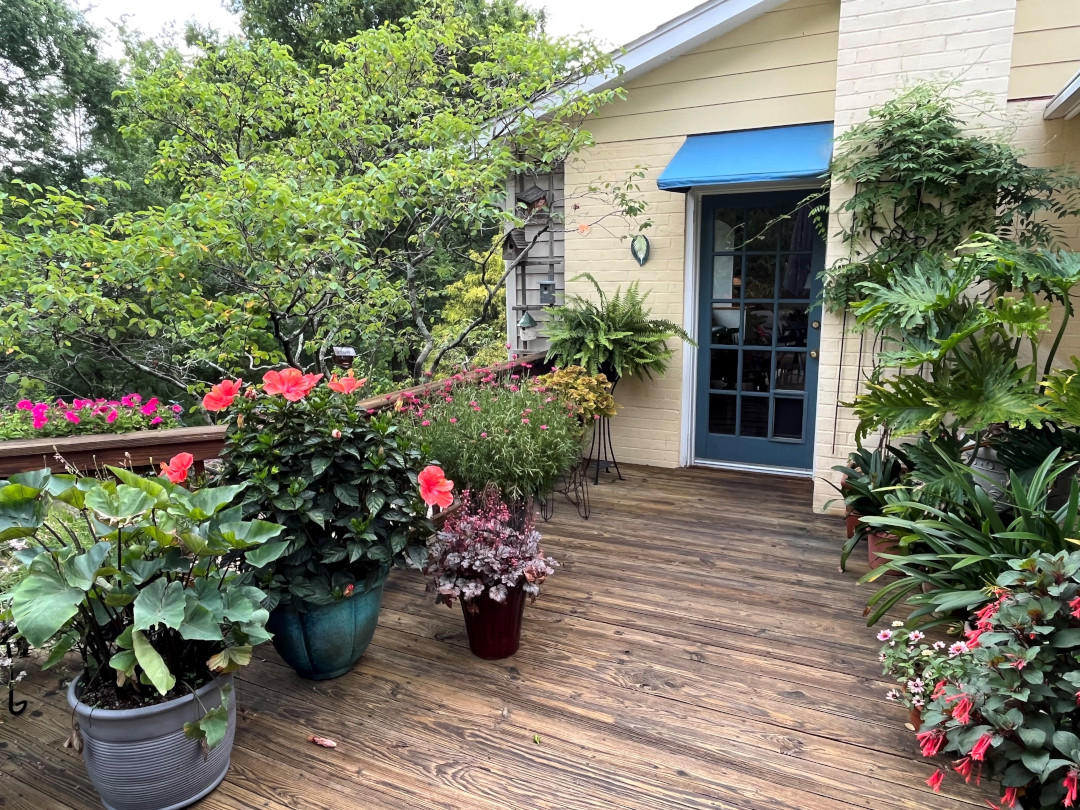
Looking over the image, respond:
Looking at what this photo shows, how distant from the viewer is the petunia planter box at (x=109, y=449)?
8.27ft

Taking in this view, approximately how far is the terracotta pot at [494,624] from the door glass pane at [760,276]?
125 inches

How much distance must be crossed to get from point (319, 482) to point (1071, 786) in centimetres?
219

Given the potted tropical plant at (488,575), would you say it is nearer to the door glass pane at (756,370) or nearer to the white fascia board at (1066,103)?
the door glass pane at (756,370)

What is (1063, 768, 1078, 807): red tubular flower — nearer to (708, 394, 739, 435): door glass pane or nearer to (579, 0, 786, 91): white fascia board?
(708, 394, 739, 435): door glass pane

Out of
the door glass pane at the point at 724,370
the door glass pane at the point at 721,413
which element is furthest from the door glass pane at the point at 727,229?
the door glass pane at the point at 721,413

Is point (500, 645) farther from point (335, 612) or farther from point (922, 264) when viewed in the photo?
point (922, 264)

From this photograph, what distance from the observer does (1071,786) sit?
1.43 m

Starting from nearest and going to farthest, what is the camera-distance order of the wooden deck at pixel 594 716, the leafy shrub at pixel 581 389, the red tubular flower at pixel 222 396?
the wooden deck at pixel 594 716, the red tubular flower at pixel 222 396, the leafy shrub at pixel 581 389

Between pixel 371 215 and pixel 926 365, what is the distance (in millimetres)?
3221

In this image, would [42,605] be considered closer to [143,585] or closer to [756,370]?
[143,585]

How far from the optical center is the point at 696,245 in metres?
4.76

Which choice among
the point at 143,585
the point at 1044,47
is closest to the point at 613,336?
the point at 1044,47

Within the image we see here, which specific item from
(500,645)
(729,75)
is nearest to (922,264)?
(729,75)

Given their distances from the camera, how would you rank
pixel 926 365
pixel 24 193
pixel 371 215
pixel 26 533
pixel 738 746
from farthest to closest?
1. pixel 24 193
2. pixel 926 365
3. pixel 371 215
4. pixel 738 746
5. pixel 26 533
